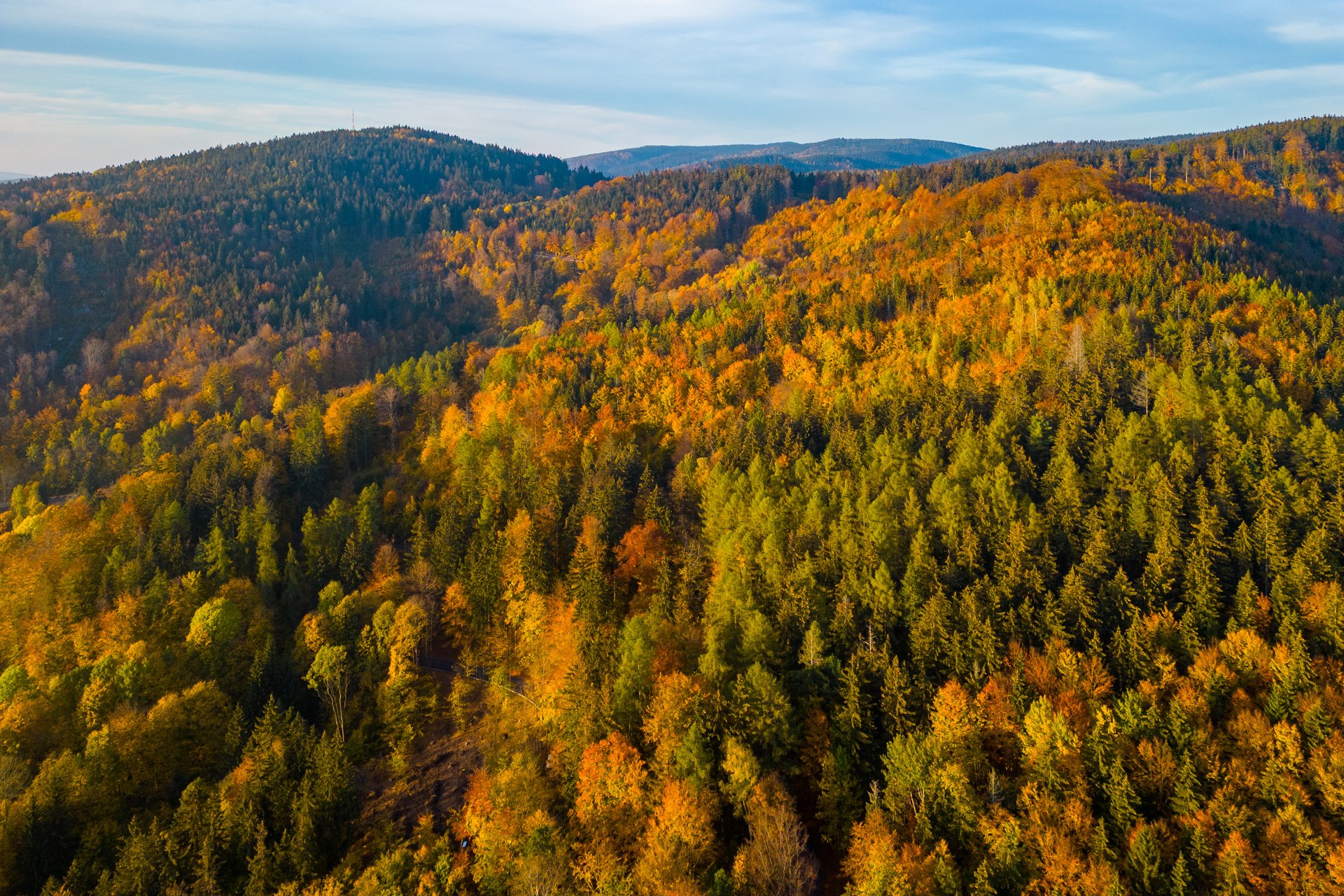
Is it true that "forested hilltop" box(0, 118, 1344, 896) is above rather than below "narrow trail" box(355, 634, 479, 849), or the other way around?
above

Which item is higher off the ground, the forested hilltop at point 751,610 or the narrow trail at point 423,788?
the forested hilltop at point 751,610

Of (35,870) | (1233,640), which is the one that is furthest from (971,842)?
(35,870)

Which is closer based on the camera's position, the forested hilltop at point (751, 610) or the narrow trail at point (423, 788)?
the forested hilltop at point (751, 610)

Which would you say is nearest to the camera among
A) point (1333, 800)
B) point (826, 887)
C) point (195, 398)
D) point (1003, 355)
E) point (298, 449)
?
point (1333, 800)

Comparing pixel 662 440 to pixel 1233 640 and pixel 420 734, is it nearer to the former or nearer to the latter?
pixel 420 734

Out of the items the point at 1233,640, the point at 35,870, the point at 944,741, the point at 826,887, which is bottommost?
the point at 35,870

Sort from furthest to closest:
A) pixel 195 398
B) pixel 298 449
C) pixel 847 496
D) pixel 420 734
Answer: pixel 195 398, pixel 298 449, pixel 847 496, pixel 420 734

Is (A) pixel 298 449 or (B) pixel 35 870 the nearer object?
(B) pixel 35 870

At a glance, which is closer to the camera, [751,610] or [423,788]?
[423,788]
